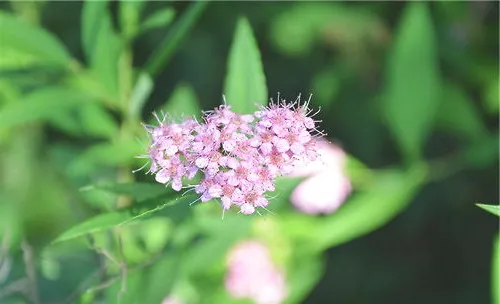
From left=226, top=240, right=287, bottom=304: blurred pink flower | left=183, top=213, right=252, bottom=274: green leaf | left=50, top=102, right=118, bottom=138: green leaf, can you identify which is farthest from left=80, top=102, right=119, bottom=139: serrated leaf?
left=226, top=240, right=287, bottom=304: blurred pink flower

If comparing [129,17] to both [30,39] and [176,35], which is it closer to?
[176,35]

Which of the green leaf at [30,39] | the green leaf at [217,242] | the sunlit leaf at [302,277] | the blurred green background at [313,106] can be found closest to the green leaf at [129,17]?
the blurred green background at [313,106]

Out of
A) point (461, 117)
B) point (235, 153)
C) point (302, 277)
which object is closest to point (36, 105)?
point (235, 153)

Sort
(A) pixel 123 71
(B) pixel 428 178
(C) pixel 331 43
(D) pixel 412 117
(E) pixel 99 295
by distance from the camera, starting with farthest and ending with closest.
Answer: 1. (C) pixel 331 43
2. (B) pixel 428 178
3. (D) pixel 412 117
4. (A) pixel 123 71
5. (E) pixel 99 295

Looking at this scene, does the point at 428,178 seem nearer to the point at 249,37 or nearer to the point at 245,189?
the point at 249,37

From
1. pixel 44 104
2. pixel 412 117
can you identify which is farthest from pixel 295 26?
pixel 44 104

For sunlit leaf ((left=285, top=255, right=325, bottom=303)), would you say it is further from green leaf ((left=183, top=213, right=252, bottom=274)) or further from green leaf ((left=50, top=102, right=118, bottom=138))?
green leaf ((left=50, top=102, right=118, bottom=138))
